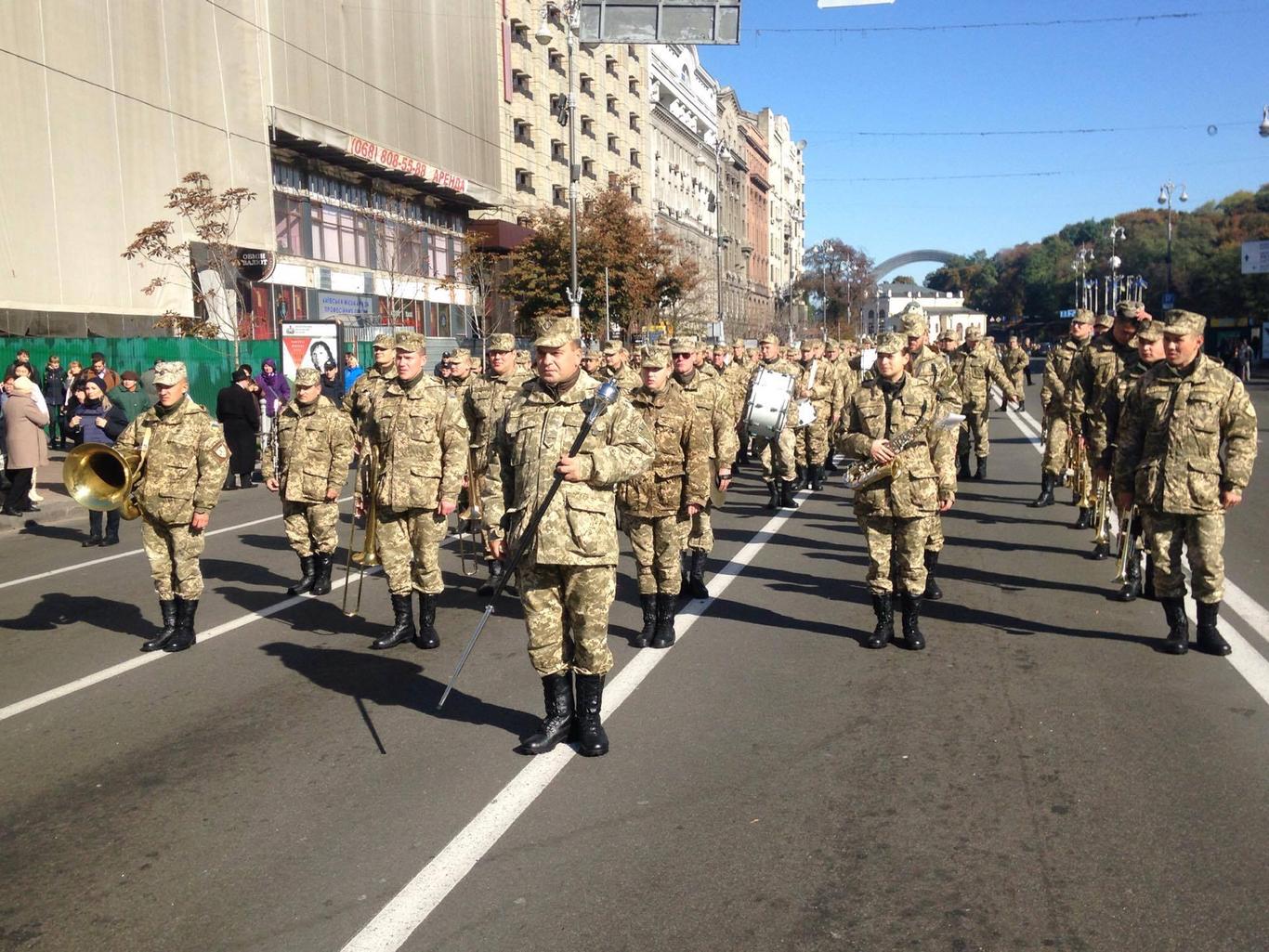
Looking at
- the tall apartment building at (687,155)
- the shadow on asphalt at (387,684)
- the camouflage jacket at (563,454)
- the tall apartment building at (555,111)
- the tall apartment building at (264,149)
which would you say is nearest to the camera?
the camouflage jacket at (563,454)

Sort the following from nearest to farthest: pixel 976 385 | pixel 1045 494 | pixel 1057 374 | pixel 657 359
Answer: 1. pixel 657 359
2. pixel 1057 374
3. pixel 1045 494
4. pixel 976 385

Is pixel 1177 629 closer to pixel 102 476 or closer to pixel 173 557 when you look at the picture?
pixel 173 557

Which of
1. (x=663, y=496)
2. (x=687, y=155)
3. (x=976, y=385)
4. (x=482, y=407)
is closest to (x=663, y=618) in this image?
(x=663, y=496)

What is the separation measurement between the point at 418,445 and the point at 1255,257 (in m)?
65.6

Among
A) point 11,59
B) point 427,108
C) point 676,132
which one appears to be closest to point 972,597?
point 11,59

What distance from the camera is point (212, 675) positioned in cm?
747

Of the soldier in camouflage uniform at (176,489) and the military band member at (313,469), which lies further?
the military band member at (313,469)

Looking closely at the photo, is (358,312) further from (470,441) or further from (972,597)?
(972,597)

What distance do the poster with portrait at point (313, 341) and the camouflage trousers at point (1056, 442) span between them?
13.5 metres

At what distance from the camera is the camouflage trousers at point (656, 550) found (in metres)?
7.95

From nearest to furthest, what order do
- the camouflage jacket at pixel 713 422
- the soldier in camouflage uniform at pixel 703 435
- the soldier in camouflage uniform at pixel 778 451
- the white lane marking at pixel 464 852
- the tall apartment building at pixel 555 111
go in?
1. the white lane marking at pixel 464 852
2. the camouflage jacket at pixel 713 422
3. the soldier in camouflage uniform at pixel 703 435
4. the soldier in camouflage uniform at pixel 778 451
5. the tall apartment building at pixel 555 111

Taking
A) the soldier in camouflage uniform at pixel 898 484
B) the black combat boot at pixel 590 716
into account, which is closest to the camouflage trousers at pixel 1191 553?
the soldier in camouflage uniform at pixel 898 484

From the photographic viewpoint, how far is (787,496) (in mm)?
15141

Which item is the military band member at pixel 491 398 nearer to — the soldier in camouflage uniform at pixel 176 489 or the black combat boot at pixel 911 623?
the soldier in camouflage uniform at pixel 176 489
